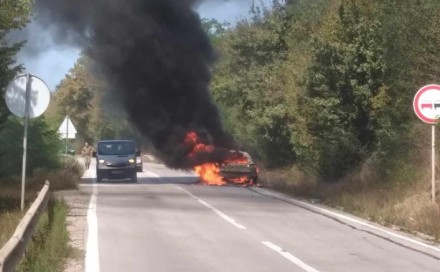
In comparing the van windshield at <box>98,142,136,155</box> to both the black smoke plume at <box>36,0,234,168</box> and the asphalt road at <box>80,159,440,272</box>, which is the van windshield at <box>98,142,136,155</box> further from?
the asphalt road at <box>80,159,440,272</box>

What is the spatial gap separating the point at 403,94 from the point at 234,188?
9.35 metres

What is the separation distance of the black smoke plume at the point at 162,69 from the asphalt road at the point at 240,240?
12464 mm

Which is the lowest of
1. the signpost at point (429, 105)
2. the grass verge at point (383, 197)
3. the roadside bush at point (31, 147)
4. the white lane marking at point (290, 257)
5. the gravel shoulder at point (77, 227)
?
the white lane marking at point (290, 257)

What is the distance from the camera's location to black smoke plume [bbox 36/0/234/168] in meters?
35.6

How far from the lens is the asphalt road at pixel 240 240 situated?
12.1 metres

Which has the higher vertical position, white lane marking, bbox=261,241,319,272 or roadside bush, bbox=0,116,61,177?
roadside bush, bbox=0,116,61,177

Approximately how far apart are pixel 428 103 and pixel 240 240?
581 centimetres

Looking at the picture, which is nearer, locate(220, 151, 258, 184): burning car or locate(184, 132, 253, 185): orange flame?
locate(220, 151, 258, 184): burning car

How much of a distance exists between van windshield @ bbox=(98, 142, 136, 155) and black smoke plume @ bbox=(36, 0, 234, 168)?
3.58 feet

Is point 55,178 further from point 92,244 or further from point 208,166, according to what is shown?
point 92,244

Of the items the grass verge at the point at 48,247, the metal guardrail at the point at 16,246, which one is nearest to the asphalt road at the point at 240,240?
the grass verge at the point at 48,247

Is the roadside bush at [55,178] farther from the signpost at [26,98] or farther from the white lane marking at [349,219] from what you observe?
the signpost at [26,98]

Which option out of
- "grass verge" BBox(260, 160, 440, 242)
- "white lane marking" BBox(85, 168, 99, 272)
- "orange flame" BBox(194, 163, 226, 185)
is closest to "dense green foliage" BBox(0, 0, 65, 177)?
"white lane marking" BBox(85, 168, 99, 272)

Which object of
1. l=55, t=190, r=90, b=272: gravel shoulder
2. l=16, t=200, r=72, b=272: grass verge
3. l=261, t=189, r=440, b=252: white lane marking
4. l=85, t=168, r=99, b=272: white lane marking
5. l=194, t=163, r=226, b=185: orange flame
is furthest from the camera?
l=194, t=163, r=226, b=185: orange flame
